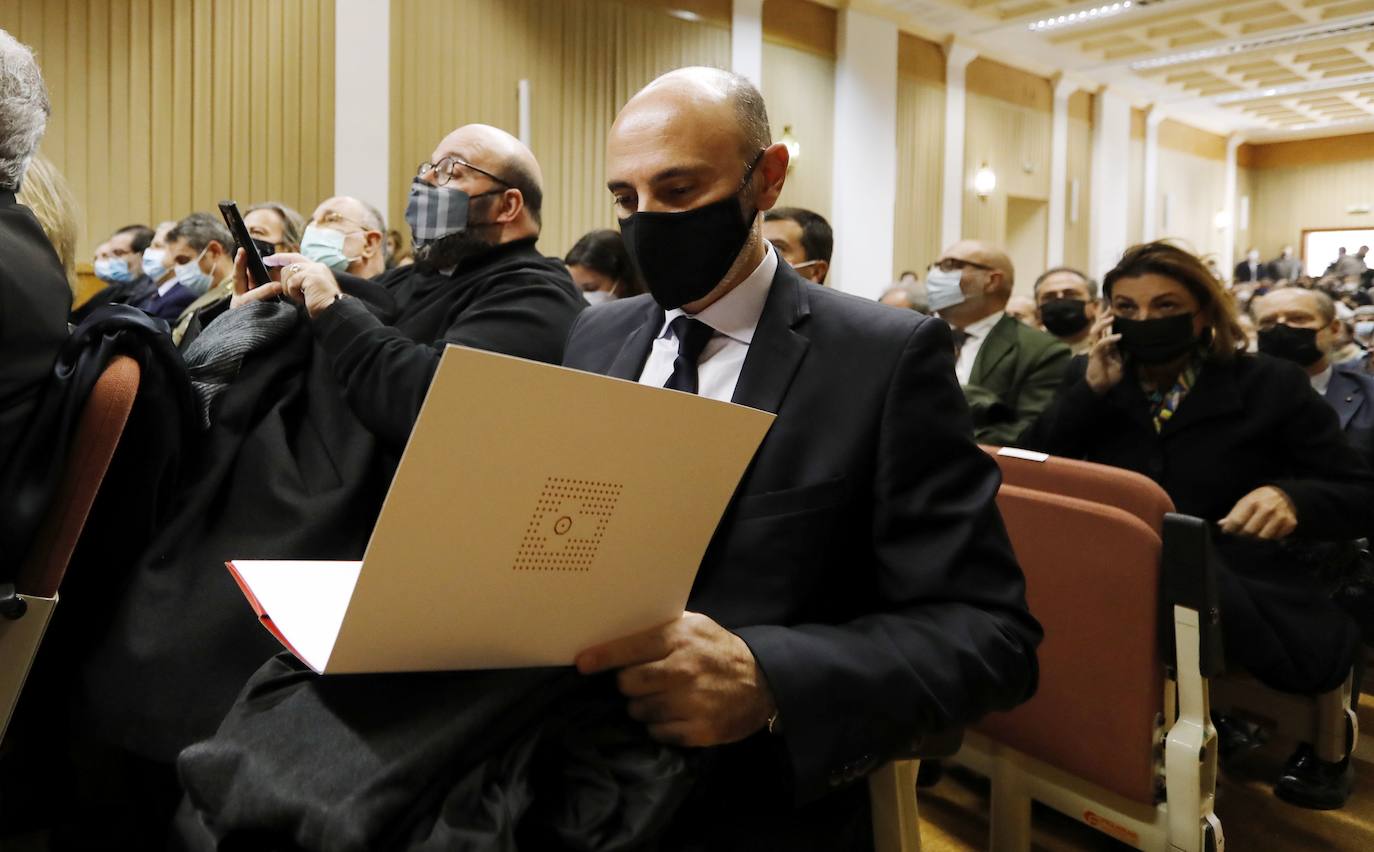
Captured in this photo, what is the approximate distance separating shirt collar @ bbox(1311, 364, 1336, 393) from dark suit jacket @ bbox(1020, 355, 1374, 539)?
133 cm

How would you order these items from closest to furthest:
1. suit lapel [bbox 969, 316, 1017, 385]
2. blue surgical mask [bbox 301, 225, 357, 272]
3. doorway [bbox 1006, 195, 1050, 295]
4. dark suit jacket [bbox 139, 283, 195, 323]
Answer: blue surgical mask [bbox 301, 225, 357, 272]
suit lapel [bbox 969, 316, 1017, 385]
dark suit jacket [bbox 139, 283, 195, 323]
doorway [bbox 1006, 195, 1050, 295]

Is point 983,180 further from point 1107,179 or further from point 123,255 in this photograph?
point 123,255

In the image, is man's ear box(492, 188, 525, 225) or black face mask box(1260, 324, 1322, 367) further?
black face mask box(1260, 324, 1322, 367)

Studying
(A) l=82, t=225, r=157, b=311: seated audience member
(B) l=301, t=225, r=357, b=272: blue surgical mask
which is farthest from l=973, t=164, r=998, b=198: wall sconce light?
(B) l=301, t=225, r=357, b=272: blue surgical mask

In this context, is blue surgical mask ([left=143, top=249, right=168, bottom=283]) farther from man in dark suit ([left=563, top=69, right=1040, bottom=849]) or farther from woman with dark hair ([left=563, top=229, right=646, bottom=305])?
man in dark suit ([left=563, top=69, right=1040, bottom=849])

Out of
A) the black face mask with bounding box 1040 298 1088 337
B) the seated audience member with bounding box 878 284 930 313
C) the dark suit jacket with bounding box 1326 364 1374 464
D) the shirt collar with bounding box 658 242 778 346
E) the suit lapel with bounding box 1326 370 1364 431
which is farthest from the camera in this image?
the seated audience member with bounding box 878 284 930 313

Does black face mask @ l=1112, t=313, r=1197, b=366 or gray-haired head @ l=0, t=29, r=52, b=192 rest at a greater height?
gray-haired head @ l=0, t=29, r=52, b=192

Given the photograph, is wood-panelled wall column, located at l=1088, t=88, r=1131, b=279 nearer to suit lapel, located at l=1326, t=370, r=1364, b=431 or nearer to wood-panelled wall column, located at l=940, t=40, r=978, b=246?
wood-panelled wall column, located at l=940, t=40, r=978, b=246

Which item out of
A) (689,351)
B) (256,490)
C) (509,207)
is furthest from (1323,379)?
(256,490)

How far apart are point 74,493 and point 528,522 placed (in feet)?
2.97

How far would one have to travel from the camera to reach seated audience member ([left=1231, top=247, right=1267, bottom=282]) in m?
15.5

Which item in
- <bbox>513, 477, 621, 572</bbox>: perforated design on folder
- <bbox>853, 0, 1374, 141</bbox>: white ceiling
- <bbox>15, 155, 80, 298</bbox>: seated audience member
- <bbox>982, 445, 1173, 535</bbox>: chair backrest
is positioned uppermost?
<bbox>853, 0, 1374, 141</bbox>: white ceiling

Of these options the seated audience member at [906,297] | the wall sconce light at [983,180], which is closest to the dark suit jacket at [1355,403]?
the seated audience member at [906,297]

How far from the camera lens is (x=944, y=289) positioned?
150 inches
